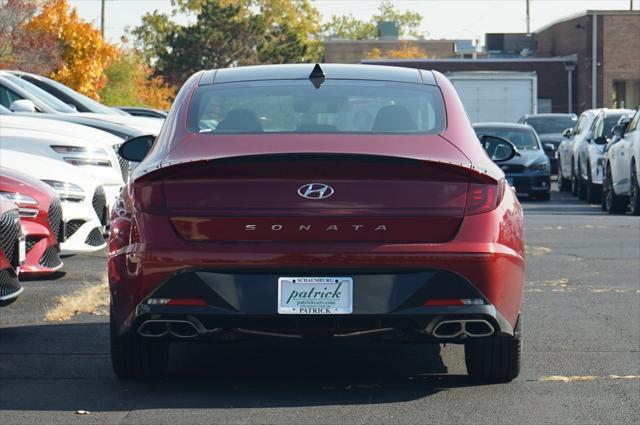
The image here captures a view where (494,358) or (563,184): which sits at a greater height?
(494,358)

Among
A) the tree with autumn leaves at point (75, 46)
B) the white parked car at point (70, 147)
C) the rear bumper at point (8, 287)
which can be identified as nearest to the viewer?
the rear bumper at point (8, 287)

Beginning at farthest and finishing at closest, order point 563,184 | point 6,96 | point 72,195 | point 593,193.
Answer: point 563,184, point 593,193, point 6,96, point 72,195

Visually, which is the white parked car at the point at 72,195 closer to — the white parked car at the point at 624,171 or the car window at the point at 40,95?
the car window at the point at 40,95

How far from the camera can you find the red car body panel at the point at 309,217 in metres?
6.47

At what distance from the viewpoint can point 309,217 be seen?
21.3ft

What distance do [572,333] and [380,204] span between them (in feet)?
9.28

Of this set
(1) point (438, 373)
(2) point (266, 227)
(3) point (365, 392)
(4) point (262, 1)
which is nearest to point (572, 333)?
(1) point (438, 373)

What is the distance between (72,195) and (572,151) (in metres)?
17.1

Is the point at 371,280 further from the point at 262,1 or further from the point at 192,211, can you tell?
the point at 262,1

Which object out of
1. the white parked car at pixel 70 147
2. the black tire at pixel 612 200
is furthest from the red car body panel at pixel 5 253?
the black tire at pixel 612 200

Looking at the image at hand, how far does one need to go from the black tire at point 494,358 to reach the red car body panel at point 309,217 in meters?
0.40

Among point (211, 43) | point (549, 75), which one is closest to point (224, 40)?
point (211, 43)

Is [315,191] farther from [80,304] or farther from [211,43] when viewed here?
[211,43]

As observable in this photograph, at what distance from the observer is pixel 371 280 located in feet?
21.2
